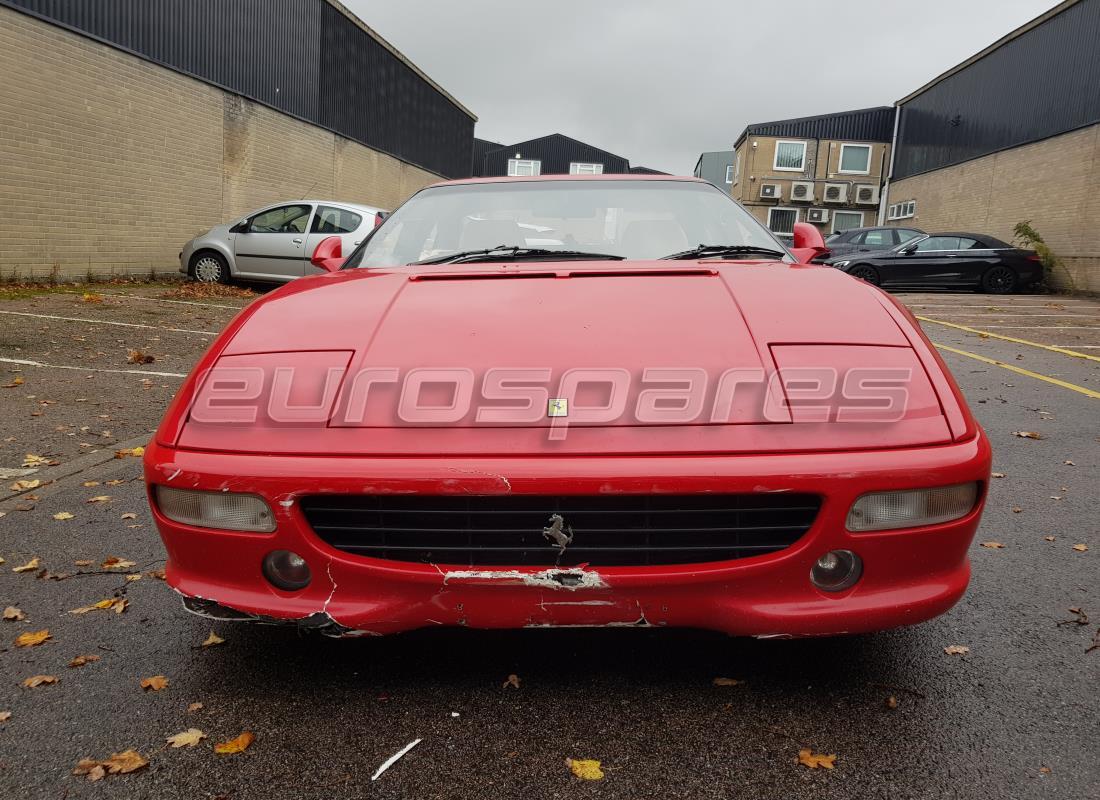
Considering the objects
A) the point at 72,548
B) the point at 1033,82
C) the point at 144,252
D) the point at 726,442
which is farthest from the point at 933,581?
the point at 1033,82

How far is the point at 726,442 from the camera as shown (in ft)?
5.89

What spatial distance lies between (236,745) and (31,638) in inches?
37.6

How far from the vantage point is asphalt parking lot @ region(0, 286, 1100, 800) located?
1.72 m

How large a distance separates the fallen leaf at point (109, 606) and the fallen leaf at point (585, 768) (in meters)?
1.58

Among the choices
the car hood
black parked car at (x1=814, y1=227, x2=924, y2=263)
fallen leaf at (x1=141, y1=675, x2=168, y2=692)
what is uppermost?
black parked car at (x1=814, y1=227, x2=924, y2=263)

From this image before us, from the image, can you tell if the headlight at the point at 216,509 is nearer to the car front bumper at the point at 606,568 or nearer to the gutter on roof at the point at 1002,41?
the car front bumper at the point at 606,568

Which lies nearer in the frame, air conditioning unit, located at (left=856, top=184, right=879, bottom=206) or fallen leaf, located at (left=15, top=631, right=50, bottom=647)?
fallen leaf, located at (left=15, top=631, right=50, bottom=647)

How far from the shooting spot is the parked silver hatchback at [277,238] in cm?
1247

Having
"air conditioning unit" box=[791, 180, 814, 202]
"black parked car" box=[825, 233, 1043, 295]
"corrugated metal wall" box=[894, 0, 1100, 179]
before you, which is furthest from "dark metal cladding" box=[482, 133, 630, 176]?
"black parked car" box=[825, 233, 1043, 295]

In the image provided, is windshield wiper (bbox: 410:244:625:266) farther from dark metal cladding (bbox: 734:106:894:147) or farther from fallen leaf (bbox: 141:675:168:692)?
dark metal cladding (bbox: 734:106:894:147)

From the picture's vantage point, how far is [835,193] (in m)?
35.8

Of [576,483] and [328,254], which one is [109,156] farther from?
[576,483]

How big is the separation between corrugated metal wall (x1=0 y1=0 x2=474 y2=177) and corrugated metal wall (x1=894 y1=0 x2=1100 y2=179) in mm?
17858

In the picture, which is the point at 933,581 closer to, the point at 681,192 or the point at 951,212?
the point at 681,192
